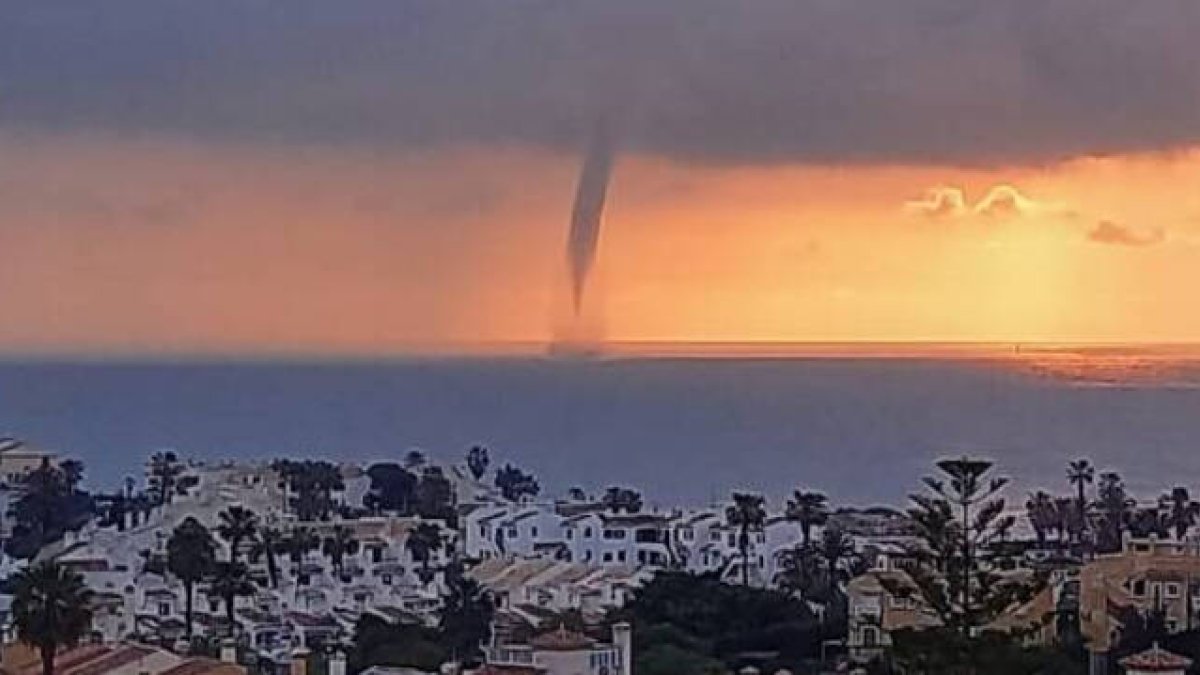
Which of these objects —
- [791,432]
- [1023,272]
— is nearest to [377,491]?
[1023,272]

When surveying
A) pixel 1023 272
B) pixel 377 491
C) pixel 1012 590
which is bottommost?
pixel 1012 590

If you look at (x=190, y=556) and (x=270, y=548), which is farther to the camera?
(x=270, y=548)

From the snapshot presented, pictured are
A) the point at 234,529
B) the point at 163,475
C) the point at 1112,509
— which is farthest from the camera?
the point at 163,475

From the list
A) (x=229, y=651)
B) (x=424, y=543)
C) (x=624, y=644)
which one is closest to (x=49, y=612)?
(x=229, y=651)

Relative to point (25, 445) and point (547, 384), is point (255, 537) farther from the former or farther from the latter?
point (547, 384)

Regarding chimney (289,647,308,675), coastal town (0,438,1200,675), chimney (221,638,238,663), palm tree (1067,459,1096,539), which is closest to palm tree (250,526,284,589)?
coastal town (0,438,1200,675)

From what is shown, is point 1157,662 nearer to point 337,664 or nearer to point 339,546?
point 337,664

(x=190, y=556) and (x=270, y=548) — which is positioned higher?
(x=270, y=548)
